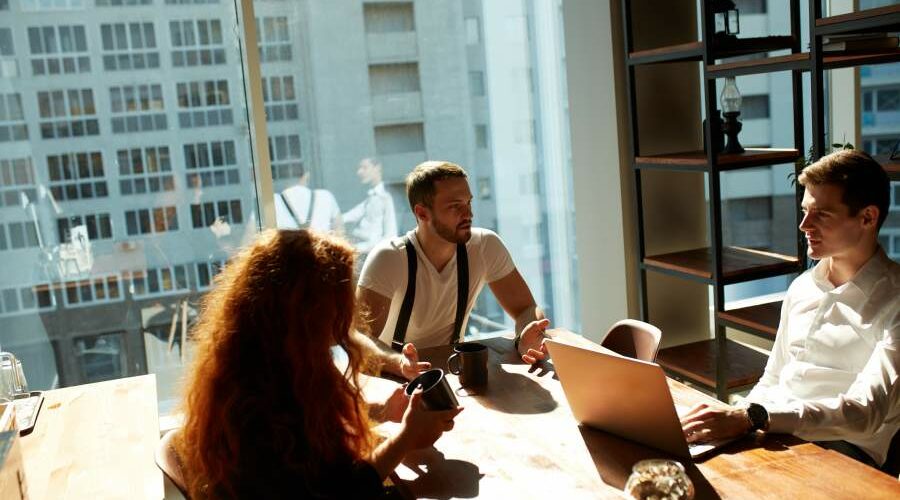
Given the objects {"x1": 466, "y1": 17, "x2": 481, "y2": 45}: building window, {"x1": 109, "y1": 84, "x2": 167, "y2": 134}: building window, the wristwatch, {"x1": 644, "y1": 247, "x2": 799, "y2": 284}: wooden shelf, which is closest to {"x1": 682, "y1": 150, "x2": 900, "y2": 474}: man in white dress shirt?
the wristwatch

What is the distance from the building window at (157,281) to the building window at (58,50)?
2.78 feet

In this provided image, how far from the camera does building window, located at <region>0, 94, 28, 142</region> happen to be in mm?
3412

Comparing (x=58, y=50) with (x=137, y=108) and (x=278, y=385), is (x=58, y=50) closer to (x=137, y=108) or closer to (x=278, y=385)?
(x=137, y=108)

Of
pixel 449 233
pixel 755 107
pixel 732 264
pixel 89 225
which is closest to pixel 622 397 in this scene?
pixel 449 233

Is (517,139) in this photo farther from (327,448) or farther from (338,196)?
(327,448)

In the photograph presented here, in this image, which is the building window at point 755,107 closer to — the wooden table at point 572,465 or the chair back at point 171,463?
the wooden table at point 572,465

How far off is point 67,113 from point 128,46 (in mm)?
358

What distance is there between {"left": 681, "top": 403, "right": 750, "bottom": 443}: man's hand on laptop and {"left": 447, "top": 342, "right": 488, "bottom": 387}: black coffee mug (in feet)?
1.87

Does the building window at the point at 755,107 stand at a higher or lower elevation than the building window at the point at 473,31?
lower

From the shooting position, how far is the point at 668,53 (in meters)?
3.40

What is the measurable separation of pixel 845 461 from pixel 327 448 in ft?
3.00

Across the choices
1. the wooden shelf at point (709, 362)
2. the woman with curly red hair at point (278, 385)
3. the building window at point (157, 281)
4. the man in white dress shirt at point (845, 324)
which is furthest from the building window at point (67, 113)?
the man in white dress shirt at point (845, 324)

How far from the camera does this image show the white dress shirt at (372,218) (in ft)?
13.0

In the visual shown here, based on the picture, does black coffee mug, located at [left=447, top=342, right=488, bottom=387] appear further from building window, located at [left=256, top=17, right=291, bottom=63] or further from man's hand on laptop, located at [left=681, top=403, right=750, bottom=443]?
building window, located at [left=256, top=17, right=291, bottom=63]
